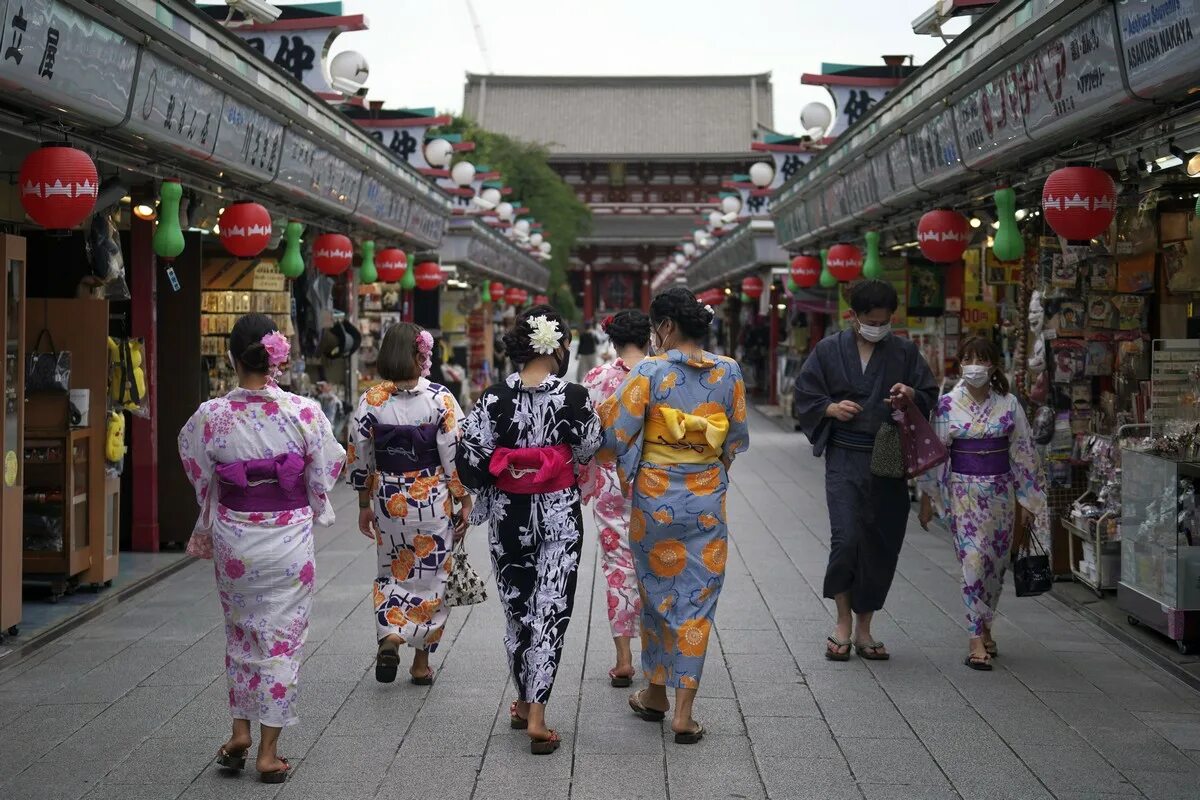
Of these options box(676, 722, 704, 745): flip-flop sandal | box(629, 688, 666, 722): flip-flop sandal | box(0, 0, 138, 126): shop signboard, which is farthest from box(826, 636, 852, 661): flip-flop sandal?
box(0, 0, 138, 126): shop signboard

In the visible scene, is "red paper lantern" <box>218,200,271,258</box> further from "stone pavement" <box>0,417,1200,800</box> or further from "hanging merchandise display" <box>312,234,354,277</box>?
"hanging merchandise display" <box>312,234,354,277</box>

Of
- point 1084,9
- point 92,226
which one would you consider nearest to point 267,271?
point 92,226

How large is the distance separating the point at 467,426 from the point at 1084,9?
11.3 feet

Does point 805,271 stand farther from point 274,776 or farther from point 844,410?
point 274,776

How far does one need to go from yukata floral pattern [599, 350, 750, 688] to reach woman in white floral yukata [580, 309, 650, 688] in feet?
1.92

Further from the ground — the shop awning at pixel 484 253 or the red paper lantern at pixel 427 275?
the shop awning at pixel 484 253

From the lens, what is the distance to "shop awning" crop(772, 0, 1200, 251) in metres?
5.63

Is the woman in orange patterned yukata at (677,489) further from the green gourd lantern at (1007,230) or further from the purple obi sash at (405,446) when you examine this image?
the green gourd lantern at (1007,230)

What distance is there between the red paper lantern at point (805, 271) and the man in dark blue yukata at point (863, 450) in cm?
1040

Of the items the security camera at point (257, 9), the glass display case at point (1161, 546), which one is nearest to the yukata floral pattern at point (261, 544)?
the glass display case at point (1161, 546)

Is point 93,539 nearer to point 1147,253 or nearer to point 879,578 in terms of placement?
point 879,578

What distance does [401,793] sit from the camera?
15.3 ft

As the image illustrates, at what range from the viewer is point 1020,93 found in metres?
7.43

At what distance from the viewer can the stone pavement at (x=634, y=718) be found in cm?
479
